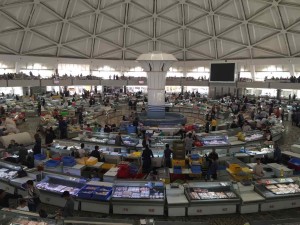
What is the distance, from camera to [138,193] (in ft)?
32.8

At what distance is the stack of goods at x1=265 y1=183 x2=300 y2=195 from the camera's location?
10422 millimetres

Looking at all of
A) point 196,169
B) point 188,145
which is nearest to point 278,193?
point 196,169

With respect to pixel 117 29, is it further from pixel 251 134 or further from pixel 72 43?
pixel 251 134

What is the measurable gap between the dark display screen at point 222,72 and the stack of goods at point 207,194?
3468cm

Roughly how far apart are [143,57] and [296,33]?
76.2 feet

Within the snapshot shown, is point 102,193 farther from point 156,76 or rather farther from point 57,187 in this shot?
point 156,76

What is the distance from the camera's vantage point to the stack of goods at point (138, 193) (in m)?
9.79

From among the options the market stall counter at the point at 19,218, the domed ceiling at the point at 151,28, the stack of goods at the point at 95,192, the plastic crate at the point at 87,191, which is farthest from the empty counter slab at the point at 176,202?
the domed ceiling at the point at 151,28

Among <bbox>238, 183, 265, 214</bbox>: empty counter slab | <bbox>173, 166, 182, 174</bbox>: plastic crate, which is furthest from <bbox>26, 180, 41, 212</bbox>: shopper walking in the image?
<bbox>238, 183, 265, 214</bbox>: empty counter slab

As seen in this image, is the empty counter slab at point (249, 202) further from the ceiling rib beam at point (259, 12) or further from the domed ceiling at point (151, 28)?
the ceiling rib beam at point (259, 12)

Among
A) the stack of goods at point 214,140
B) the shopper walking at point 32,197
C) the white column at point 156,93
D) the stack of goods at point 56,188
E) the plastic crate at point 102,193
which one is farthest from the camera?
the white column at point 156,93

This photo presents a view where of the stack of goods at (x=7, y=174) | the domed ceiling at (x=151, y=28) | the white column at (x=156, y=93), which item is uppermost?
the domed ceiling at (x=151, y=28)

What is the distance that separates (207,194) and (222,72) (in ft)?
117

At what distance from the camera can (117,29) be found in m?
46.3
